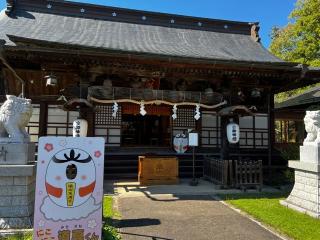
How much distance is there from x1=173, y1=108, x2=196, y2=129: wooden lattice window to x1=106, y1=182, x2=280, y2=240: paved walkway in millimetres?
4557

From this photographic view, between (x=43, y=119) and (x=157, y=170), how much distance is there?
5.32 metres

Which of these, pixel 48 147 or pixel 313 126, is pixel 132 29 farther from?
pixel 48 147

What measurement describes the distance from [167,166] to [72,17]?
31.9 ft

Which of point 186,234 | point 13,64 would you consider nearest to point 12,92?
point 13,64

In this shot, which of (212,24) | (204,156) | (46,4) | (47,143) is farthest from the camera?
(212,24)

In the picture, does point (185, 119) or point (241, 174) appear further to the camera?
point (185, 119)

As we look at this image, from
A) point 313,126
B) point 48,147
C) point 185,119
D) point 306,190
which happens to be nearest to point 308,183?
point 306,190

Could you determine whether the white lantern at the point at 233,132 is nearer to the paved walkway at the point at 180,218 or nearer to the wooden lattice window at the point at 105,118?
the paved walkway at the point at 180,218

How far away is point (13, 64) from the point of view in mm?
10016

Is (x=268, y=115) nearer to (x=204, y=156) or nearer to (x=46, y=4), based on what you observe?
(x=204, y=156)

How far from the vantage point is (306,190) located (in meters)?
6.38

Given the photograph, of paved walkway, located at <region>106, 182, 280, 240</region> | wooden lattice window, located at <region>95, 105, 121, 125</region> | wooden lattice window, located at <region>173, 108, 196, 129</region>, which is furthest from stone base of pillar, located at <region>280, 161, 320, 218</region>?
wooden lattice window, located at <region>95, 105, 121, 125</region>

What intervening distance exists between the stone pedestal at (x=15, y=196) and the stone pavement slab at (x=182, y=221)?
5.61ft

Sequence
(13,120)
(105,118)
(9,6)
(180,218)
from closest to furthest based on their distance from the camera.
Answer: (13,120)
(180,218)
(105,118)
(9,6)
